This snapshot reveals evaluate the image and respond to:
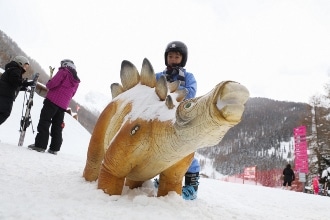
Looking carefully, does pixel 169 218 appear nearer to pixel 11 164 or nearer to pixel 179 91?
pixel 179 91

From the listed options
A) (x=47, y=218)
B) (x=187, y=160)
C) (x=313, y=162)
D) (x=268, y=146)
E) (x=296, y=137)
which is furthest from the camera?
(x=268, y=146)

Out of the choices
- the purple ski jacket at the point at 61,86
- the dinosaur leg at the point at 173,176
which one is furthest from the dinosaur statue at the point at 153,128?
the purple ski jacket at the point at 61,86

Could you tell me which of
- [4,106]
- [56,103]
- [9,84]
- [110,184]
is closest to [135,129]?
[110,184]

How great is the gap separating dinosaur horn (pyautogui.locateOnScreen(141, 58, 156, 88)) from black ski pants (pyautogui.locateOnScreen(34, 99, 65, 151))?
3353 millimetres

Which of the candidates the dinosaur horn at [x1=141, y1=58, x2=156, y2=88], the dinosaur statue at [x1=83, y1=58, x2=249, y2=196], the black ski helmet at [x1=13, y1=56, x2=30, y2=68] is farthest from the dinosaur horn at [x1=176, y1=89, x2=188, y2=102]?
the black ski helmet at [x1=13, y1=56, x2=30, y2=68]

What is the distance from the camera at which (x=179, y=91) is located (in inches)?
92.0

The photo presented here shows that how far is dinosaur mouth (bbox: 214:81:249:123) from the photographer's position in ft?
4.69

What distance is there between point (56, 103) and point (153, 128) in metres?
3.82

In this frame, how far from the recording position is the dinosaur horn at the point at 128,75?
8.79 feet

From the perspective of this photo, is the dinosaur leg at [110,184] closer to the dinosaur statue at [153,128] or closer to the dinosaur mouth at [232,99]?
the dinosaur statue at [153,128]

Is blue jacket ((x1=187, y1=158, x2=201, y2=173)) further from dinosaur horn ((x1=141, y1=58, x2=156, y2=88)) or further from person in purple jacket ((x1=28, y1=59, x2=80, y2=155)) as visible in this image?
person in purple jacket ((x1=28, y1=59, x2=80, y2=155))

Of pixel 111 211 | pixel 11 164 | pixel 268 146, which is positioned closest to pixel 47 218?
pixel 111 211

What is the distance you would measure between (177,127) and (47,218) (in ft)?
2.68

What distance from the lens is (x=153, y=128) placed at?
2.04 metres
